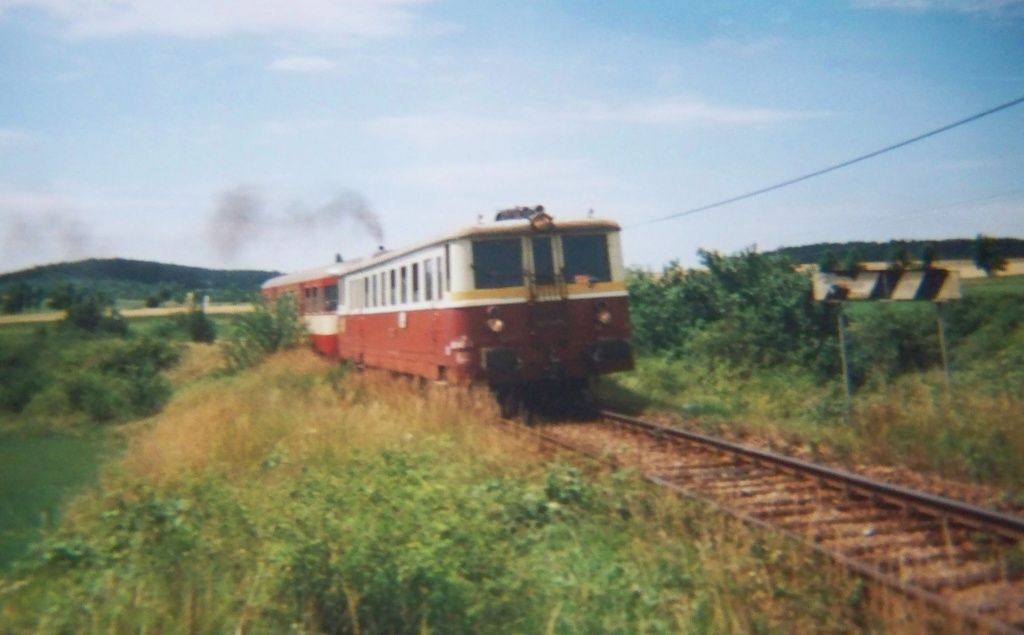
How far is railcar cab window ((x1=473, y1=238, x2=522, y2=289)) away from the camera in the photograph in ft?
40.7

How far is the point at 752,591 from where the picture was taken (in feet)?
15.9

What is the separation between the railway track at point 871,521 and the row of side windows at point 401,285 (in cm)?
410

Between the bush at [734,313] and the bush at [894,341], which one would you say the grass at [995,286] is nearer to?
the bush at [894,341]

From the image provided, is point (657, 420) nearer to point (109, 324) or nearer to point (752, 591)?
point (752, 591)

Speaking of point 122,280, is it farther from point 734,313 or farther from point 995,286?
point 995,286

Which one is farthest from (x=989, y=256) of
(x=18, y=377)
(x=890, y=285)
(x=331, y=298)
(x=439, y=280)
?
(x=18, y=377)

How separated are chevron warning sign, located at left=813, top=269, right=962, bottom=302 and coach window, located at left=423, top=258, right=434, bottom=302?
564 centimetres

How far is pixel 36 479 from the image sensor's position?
10.6 meters

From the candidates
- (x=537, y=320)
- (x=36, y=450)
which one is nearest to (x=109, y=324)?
(x=36, y=450)

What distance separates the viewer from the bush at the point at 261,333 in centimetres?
2345

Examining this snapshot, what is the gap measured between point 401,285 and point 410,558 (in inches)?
418

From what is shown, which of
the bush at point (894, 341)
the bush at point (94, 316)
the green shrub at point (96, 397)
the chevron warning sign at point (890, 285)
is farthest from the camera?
the bush at point (894, 341)

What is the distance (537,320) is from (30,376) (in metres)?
10.7

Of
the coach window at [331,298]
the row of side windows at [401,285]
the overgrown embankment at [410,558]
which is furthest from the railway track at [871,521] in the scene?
the coach window at [331,298]
